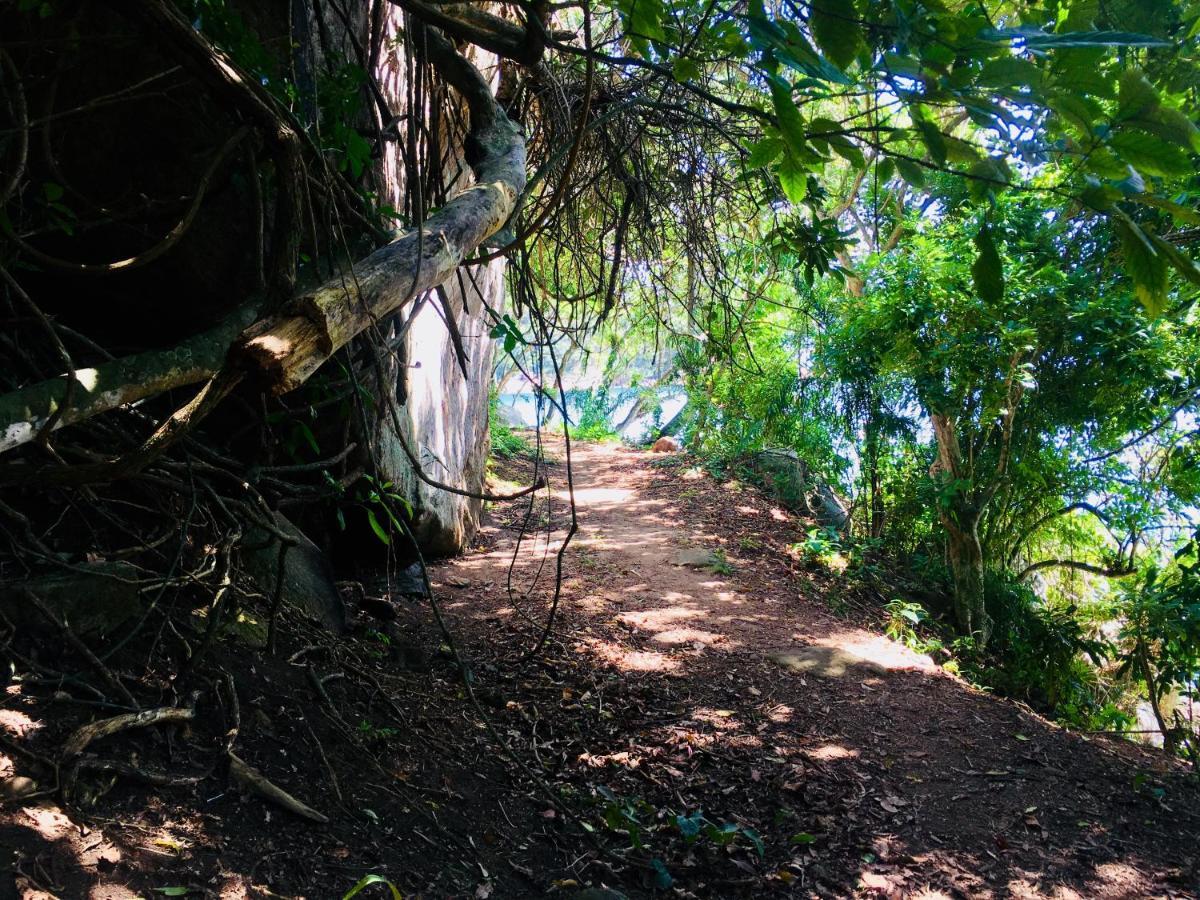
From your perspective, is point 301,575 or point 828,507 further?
point 828,507

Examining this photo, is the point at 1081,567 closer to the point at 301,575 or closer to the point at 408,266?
the point at 301,575

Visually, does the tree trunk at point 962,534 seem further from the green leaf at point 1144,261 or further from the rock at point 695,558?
the green leaf at point 1144,261

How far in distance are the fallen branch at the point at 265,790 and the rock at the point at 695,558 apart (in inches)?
194

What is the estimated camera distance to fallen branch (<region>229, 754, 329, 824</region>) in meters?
2.11

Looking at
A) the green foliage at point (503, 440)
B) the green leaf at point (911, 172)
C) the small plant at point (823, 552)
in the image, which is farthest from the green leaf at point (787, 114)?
the green foliage at point (503, 440)

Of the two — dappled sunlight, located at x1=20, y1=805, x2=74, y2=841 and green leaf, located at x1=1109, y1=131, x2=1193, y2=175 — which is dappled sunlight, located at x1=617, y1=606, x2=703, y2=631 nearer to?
dappled sunlight, located at x1=20, y1=805, x2=74, y2=841

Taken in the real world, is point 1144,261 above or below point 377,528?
above

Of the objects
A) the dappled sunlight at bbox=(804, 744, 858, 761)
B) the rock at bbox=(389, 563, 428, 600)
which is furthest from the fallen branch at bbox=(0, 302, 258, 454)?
the dappled sunlight at bbox=(804, 744, 858, 761)

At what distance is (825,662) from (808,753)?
1447 mm

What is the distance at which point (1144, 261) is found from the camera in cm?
119

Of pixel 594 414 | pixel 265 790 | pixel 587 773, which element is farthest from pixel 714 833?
pixel 594 414

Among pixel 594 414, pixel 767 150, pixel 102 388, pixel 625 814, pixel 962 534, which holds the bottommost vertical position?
pixel 625 814

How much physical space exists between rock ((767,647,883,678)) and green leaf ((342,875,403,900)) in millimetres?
3408

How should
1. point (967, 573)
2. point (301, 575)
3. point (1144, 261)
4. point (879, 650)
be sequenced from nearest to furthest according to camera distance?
1. point (1144, 261)
2. point (301, 575)
3. point (879, 650)
4. point (967, 573)
